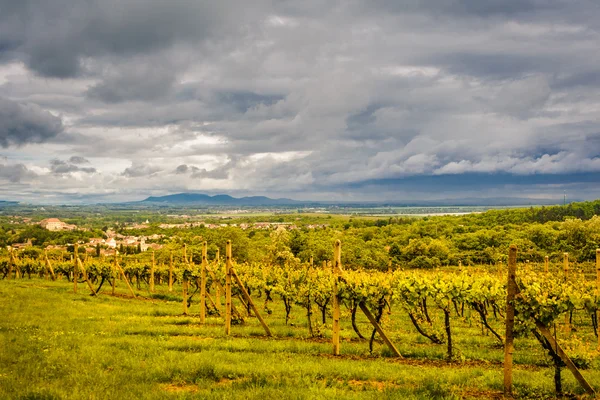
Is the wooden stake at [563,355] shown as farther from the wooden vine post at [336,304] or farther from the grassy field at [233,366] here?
the wooden vine post at [336,304]

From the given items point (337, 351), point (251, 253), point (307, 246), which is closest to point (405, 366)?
point (337, 351)

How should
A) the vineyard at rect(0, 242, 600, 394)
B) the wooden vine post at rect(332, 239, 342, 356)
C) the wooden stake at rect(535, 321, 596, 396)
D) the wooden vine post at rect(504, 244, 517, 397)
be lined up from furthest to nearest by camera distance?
the wooden vine post at rect(332, 239, 342, 356) → the wooden vine post at rect(504, 244, 517, 397) → the vineyard at rect(0, 242, 600, 394) → the wooden stake at rect(535, 321, 596, 396)

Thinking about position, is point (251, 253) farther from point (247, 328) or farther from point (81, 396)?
point (81, 396)

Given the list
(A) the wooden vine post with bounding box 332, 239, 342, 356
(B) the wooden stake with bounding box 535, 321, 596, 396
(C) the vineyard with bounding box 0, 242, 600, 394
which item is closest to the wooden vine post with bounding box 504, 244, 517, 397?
(C) the vineyard with bounding box 0, 242, 600, 394

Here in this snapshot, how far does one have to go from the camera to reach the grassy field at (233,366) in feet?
29.1

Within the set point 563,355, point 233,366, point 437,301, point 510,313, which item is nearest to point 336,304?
point 437,301

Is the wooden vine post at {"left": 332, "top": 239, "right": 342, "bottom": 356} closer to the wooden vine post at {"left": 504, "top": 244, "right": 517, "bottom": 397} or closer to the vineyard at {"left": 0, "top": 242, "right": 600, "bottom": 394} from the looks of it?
the vineyard at {"left": 0, "top": 242, "right": 600, "bottom": 394}

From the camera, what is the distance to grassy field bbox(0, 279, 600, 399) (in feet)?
29.1

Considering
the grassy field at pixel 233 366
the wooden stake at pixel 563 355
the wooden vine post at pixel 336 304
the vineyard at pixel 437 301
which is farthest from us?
the wooden vine post at pixel 336 304

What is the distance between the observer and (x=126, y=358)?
11.4 m

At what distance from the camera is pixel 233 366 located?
10672 millimetres

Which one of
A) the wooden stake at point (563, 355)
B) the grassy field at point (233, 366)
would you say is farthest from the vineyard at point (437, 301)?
the grassy field at point (233, 366)

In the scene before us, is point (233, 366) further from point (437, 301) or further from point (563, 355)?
point (563, 355)

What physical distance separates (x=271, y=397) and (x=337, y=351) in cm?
491
